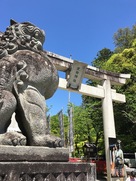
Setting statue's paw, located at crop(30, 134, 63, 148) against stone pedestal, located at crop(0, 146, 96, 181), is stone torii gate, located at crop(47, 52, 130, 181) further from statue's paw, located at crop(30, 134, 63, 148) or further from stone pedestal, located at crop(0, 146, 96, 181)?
stone pedestal, located at crop(0, 146, 96, 181)

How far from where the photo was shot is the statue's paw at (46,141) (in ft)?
8.74

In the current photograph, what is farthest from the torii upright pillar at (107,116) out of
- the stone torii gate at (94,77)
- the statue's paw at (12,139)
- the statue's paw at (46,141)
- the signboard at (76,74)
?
the statue's paw at (12,139)

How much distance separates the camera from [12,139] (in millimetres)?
2506

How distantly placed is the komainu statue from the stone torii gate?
25.9ft

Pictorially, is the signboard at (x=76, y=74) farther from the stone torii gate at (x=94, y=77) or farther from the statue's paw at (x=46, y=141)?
the statue's paw at (x=46, y=141)

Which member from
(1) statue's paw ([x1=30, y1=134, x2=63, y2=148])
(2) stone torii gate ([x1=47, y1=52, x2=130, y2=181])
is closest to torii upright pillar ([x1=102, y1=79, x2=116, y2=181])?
(2) stone torii gate ([x1=47, y1=52, x2=130, y2=181])

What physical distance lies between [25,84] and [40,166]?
39.2 inches

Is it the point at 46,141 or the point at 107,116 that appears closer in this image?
the point at 46,141

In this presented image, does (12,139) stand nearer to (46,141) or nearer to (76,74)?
(46,141)

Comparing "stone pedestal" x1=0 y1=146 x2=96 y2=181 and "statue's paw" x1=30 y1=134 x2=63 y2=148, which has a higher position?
"statue's paw" x1=30 y1=134 x2=63 y2=148

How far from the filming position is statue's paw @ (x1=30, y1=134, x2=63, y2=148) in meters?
2.66

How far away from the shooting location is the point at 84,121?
90.5 ft

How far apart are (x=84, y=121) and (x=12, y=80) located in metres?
25.2

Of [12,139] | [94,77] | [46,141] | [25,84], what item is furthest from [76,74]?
[12,139]
